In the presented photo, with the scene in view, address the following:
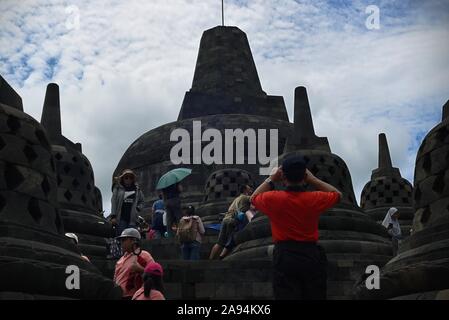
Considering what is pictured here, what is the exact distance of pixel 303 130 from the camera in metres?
14.5

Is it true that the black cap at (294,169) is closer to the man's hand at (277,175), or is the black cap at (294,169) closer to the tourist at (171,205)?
the man's hand at (277,175)

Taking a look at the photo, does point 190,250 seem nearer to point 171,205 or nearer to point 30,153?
point 171,205

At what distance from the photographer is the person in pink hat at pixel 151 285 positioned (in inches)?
230

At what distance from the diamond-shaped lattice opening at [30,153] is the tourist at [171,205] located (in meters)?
5.99

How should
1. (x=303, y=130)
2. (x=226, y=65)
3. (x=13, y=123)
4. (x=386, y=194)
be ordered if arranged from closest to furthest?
(x=13, y=123)
(x=303, y=130)
(x=386, y=194)
(x=226, y=65)

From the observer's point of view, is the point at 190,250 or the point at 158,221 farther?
the point at 158,221

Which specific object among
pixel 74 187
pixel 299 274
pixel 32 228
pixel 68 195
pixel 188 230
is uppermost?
pixel 74 187

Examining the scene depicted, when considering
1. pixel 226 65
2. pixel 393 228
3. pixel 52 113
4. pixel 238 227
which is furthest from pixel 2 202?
pixel 226 65

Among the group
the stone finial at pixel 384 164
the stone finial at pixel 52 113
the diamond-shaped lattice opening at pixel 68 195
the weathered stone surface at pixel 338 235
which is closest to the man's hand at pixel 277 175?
the weathered stone surface at pixel 338 235

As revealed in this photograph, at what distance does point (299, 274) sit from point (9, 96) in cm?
412

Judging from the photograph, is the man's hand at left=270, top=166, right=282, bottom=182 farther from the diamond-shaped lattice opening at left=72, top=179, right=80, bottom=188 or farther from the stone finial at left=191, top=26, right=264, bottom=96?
the stone finial at left=191, top=26, right=264, bottom=96
